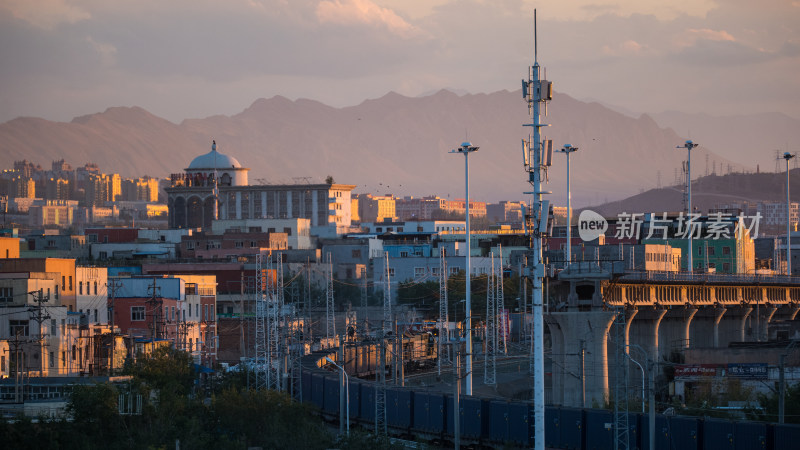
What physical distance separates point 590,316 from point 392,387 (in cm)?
1348

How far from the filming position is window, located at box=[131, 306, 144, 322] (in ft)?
247

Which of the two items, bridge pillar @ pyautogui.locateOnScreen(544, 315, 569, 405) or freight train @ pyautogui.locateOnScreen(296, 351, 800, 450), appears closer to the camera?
freight train @ pyautogui.locateOnScreen(296, 351, 800, 450)

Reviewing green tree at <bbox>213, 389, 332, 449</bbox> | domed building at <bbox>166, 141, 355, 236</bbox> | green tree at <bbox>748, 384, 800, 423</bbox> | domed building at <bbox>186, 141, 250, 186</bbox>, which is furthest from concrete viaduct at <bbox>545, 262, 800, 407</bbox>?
domed building at <bbox>186, 141, 250, 186</bbox>

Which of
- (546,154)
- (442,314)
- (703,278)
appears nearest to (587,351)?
(442,314)

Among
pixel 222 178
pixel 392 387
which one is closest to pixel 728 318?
pixel 392 387

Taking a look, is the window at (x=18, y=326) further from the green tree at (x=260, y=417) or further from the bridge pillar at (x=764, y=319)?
the bridge pillar at (x=764, y=319)

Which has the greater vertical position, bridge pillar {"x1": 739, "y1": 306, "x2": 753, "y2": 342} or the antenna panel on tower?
the antenna panel on tower

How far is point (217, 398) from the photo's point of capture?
48.7 metres

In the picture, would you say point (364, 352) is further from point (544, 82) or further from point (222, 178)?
point (222, 178)

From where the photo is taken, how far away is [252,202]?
551ft

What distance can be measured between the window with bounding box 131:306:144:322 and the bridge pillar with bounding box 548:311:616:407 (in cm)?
2630

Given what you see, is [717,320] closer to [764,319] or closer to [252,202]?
[764,319]

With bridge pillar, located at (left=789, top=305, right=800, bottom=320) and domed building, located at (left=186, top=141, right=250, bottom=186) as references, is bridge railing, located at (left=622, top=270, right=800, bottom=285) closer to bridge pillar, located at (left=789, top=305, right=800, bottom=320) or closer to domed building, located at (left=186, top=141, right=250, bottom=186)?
bridge pillar, located at (left=789, top=305, right=800, bottom=320)

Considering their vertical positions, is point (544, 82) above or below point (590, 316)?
above
